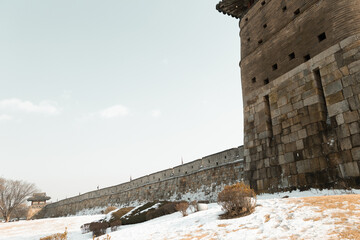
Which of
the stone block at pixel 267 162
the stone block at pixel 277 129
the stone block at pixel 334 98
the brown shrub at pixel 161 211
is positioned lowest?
the brown shrub at pixel 161 211

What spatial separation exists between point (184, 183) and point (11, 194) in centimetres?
3191

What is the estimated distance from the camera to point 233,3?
14.4m

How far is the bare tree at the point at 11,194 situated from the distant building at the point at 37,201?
13638mm

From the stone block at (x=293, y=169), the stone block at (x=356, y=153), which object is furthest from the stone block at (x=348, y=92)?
the stone block at (x=293, y=169)

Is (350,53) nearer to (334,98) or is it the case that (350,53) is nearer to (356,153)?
(334,98)

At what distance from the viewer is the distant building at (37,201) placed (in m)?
49.0

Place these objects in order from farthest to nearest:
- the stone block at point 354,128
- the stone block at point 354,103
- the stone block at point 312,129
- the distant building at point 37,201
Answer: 1. the distant building at point 37,201
2. the stone block at point 312,129
3. the stone block at point 354,103
4. the stone block at point 354,128

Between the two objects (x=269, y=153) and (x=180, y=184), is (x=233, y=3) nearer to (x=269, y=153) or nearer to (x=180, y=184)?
(x=269, y=153)

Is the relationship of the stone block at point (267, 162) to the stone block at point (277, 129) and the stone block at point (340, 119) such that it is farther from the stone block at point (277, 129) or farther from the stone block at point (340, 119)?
the stone block at point (340, 119)

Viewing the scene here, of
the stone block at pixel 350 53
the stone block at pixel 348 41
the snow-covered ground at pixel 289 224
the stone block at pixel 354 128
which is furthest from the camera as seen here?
the stone block at pixel 348 41

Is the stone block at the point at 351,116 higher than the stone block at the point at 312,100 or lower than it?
lower

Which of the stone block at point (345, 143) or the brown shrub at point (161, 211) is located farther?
the brown shrub at point (161, 211)

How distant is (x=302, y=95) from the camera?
356 inches

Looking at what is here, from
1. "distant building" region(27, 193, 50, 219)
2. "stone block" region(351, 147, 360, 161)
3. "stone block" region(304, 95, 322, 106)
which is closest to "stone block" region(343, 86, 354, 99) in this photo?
"stone block" region(304, 95, 322, 106)
